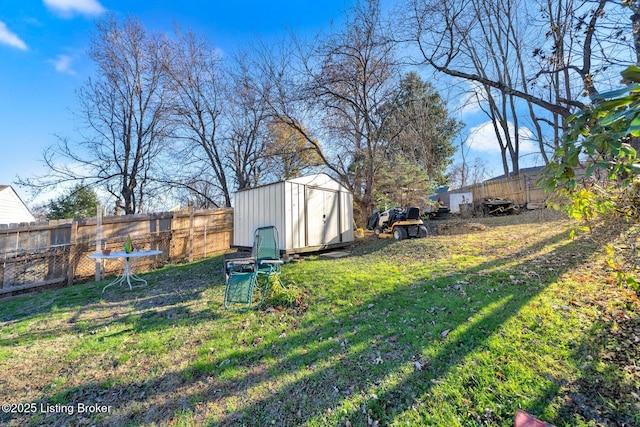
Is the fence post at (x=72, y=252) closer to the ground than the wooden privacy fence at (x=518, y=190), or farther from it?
closer to the ground

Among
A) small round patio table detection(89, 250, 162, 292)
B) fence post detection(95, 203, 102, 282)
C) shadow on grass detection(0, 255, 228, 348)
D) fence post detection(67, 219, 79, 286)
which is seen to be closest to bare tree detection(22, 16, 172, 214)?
fence post detection(95, 203, 102, 282)

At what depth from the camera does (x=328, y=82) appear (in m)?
9.55

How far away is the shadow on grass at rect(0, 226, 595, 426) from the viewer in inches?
82.3

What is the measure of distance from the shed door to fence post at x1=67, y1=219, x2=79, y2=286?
5738 mm

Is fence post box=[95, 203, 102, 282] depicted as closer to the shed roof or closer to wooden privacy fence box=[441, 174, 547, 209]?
the shed roof

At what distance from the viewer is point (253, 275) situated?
14.7 feet

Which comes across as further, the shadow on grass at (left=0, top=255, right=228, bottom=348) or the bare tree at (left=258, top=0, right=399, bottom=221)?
the bare tree at (left=258, top=0, right=399, bottom=221)

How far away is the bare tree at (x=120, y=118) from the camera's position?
10766 millimetres

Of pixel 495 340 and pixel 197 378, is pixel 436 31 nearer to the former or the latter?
pixel 495 340

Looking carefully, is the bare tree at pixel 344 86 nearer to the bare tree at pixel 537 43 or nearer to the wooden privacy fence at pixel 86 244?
the bare tree at pixel 537 43

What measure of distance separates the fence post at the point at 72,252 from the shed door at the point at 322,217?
5.74 metres

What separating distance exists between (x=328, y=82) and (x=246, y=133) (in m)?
5.74

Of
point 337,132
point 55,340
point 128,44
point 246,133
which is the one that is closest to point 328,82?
point 337,132

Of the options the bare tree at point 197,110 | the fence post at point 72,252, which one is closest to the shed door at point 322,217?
the fence post at point 72,252
